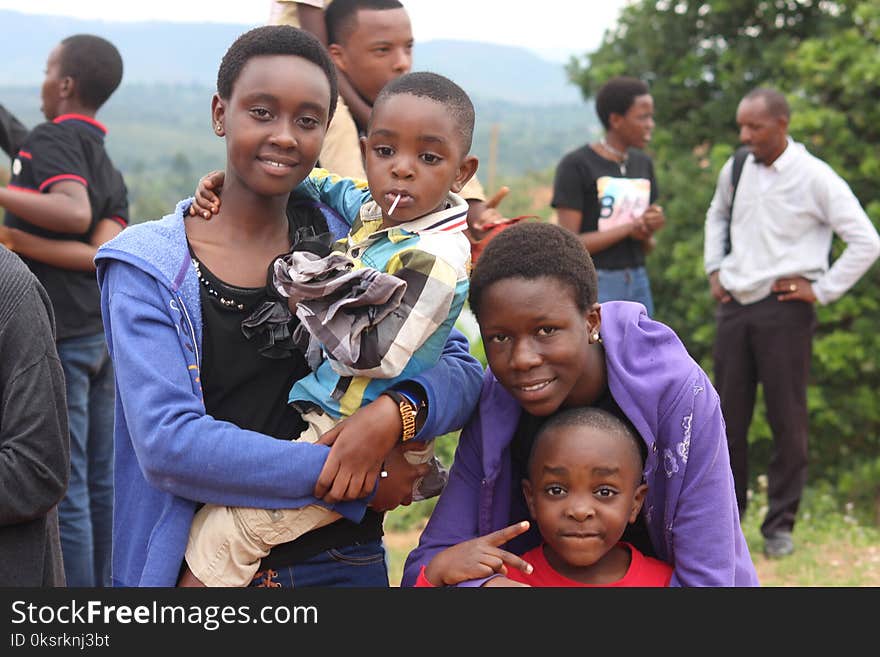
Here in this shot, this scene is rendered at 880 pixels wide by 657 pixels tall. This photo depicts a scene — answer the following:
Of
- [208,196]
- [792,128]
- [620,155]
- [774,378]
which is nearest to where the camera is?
[208,196]

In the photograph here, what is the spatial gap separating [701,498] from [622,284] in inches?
146

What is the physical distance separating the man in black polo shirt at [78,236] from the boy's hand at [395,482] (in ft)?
7.15

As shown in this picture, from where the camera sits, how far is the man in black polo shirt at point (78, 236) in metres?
4.13

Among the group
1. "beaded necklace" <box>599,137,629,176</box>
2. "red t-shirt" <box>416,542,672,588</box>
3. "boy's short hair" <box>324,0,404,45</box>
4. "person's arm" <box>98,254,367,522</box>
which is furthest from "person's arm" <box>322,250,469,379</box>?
"beaded necklace" <box>599,137,629,176</box>

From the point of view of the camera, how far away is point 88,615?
220cm

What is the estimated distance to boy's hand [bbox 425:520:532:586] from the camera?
226 cm

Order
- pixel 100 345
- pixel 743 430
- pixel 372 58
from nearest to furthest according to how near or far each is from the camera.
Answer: pixel 372 58, pixel 100 345, pixel 743 430

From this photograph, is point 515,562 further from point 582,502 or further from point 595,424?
point 595,424

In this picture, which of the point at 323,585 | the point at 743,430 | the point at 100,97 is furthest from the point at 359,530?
the point at 743,430

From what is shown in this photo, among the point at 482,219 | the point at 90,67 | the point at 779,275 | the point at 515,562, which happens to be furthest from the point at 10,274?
the point at 779,275

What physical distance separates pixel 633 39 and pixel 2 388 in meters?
8.80

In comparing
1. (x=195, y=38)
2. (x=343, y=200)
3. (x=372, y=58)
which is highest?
(x=372, y=58)

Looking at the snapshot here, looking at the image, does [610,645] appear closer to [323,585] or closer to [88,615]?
[323,585]

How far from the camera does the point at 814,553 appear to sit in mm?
6172
